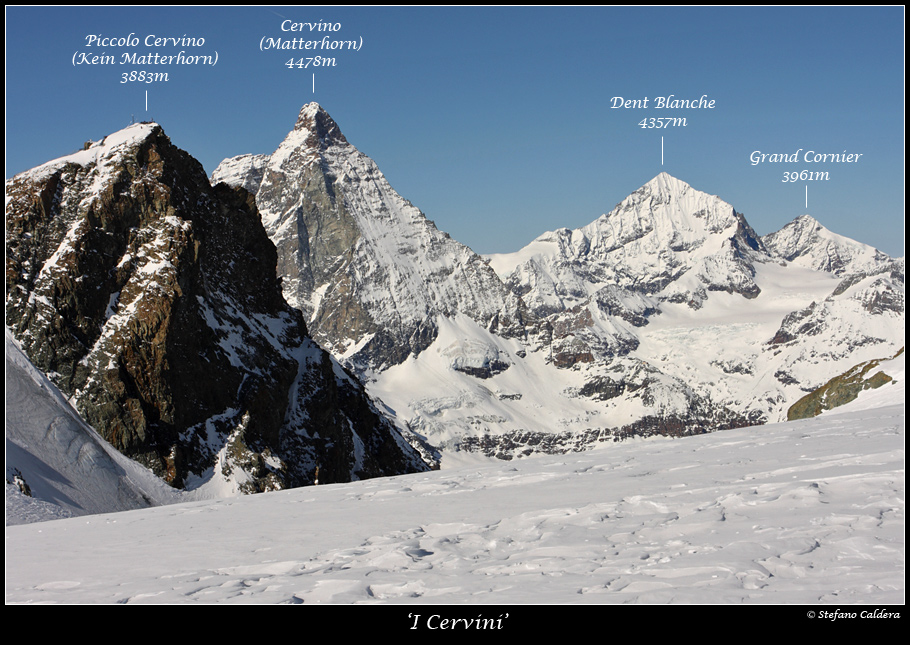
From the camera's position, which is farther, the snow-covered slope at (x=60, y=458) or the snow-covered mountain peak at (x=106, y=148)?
the snow-covered mountain peak at (x=106, y=148)

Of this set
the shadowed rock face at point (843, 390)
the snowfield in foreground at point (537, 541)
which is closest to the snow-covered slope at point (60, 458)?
the snowfield in foreground at point (537, 541)

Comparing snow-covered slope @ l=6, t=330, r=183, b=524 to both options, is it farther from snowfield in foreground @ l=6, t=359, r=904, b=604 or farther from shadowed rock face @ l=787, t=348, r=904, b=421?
shadowed rock face @ l=787, t=348, r=904, b=421

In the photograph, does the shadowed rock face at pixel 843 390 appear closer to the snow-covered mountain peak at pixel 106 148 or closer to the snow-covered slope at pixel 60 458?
the snow-covered slope at pixel 60 458

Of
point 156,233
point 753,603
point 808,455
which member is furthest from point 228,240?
point 753,603

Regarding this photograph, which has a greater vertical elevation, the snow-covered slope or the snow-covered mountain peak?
the snow-covered mountain peak

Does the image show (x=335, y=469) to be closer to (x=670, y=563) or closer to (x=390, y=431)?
(x=390, y=431)

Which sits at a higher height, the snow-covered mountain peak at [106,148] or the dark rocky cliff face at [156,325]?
the snow-covered mountain peak at [106,148]

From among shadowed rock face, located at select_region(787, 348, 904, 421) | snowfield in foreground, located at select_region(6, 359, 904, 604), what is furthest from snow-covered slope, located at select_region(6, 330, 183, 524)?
shadowed rock face, located at select_region(787, 348, 904, 421)
